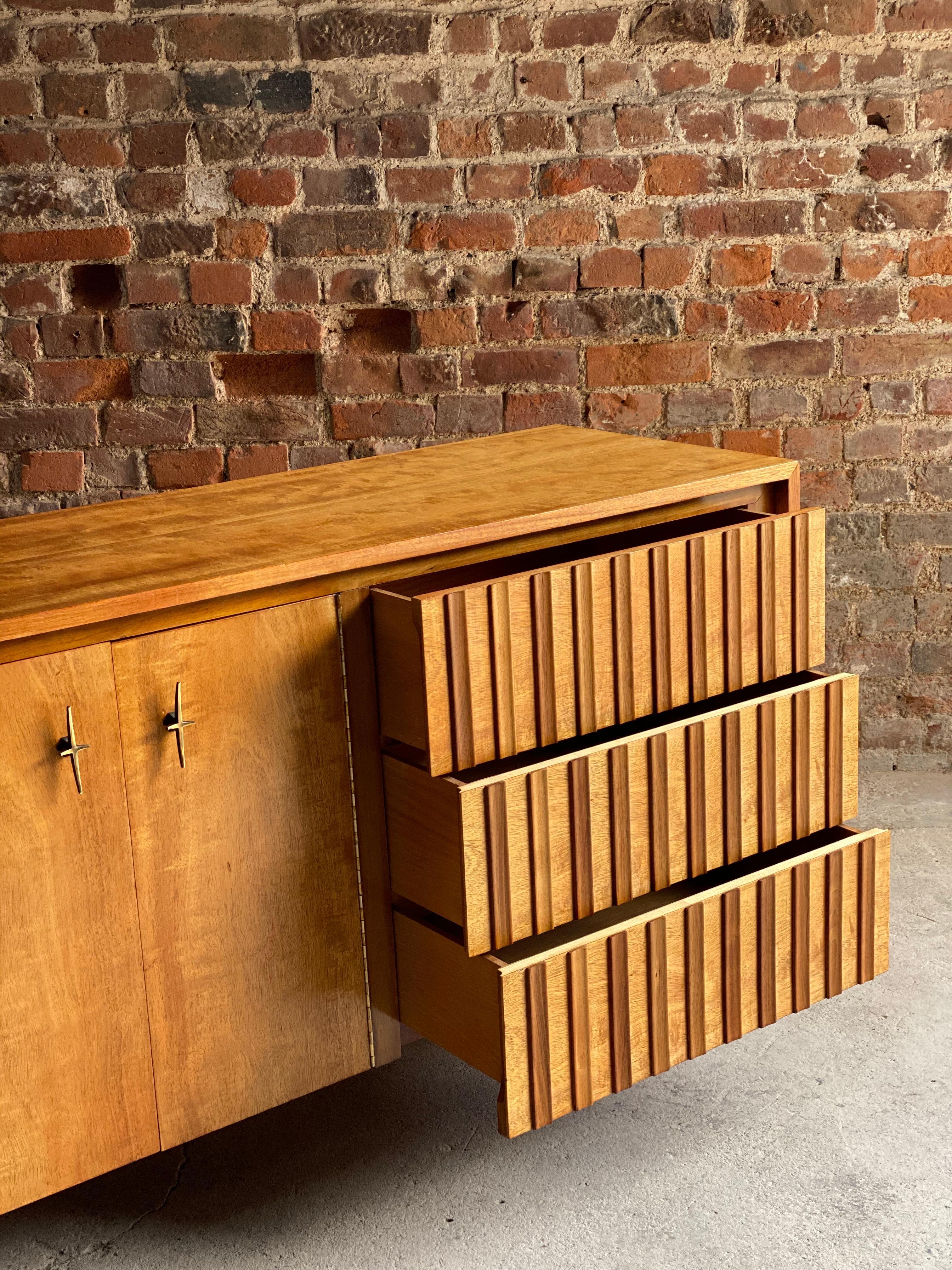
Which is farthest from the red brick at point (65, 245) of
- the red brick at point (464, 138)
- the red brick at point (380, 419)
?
the red brick at point (464, 138)

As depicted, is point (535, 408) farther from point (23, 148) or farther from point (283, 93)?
point (23, 148)

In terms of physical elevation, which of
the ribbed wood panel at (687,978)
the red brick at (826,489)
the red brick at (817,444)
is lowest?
the ribbed wood panel at (687,978)

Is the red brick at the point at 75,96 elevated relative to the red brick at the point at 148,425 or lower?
elevated

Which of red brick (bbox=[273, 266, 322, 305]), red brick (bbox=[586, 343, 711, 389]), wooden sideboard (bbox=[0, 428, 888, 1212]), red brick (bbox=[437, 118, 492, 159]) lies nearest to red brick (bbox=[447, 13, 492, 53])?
red brick (bbox=[437, 118, 492, 159])

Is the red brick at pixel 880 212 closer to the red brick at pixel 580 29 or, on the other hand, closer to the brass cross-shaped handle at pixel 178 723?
the red brick at pixel 580 29

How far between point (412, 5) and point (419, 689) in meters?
1.58

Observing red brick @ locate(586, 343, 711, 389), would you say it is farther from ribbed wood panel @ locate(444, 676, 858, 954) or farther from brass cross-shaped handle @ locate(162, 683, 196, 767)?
brass cross-shaped handle @ locate(162, 683, 196, 767)

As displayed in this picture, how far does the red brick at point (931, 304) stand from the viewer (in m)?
2.77

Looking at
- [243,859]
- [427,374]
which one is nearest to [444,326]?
[427,374]

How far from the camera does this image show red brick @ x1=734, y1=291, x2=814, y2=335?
109 inches

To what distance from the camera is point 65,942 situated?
4.69 ft

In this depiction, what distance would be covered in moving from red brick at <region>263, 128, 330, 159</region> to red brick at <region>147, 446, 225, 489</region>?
0.54 metres

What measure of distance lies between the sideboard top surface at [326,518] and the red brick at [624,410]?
0.66 metres

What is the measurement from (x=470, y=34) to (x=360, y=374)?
0.63 meters
